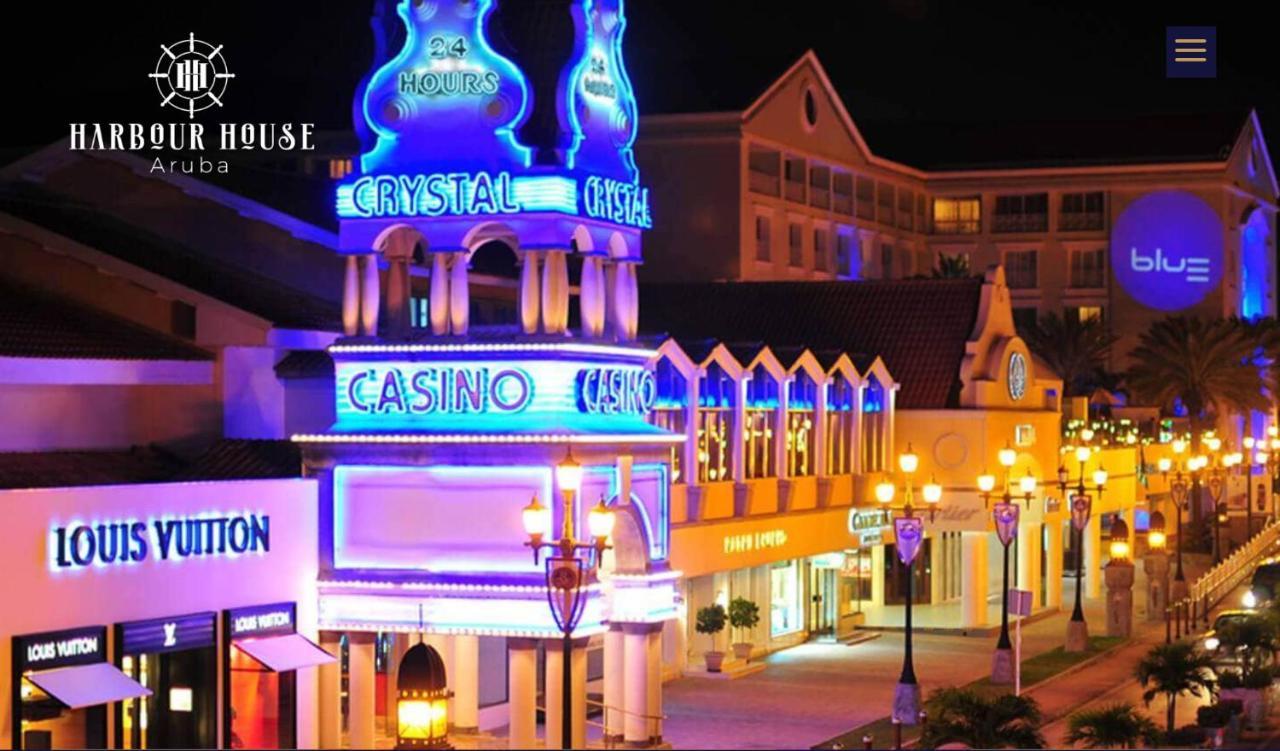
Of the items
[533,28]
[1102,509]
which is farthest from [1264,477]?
[533,28]

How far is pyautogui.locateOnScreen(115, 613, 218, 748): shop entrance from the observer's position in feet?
104

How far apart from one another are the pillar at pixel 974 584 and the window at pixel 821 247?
34.1 meters

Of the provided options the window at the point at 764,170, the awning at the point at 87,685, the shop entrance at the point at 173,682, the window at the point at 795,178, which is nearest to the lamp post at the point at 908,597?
the shop entrance at the point at 173,682

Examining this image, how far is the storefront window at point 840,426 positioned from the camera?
183ft

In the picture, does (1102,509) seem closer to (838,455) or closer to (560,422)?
(838,455)

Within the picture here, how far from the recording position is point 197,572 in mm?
32469

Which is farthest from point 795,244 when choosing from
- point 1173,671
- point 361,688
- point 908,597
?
point 361,688

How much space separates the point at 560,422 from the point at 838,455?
22.8 metres

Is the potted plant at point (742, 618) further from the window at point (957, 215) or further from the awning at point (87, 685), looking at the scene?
the window at point (957, 215)

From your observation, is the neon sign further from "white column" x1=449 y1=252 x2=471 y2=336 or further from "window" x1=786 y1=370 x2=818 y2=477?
"window" x1=786 y1=370 x2=818 y2=477

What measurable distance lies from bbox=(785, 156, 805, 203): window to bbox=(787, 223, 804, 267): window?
1.15m

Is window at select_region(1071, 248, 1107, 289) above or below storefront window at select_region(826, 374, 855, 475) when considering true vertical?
above

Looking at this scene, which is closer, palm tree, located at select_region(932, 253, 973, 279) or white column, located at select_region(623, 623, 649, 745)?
white column, located at select_region(623, 623, 649, 745)

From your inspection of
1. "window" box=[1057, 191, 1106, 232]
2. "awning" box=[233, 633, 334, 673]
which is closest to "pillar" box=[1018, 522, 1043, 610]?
"awning" box=[233, 633, 334, 673]
